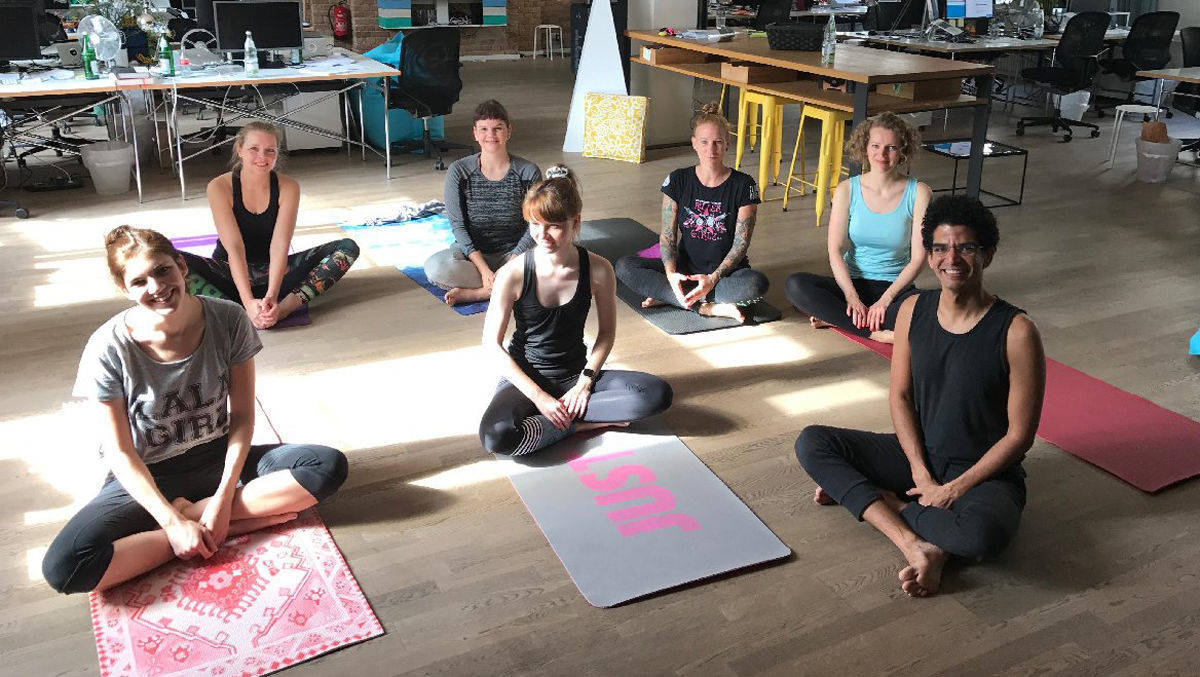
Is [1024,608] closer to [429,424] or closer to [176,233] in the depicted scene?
[429,424]

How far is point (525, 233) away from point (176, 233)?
2.05 meters

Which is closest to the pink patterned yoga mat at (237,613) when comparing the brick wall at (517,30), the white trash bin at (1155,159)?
the white trash bin at (1155,159)

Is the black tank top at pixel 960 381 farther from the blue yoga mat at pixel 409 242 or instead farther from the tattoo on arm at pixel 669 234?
the blue yoga mat at pixel 409 242

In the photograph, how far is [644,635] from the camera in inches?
88.4

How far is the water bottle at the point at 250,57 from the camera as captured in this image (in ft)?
19.5

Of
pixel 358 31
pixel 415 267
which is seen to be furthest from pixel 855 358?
pixel 358 31

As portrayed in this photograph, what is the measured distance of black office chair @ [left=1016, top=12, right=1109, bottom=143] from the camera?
7.68 metres

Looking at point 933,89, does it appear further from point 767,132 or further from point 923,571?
point 923,571

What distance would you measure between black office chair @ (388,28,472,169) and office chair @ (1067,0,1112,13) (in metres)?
6.63

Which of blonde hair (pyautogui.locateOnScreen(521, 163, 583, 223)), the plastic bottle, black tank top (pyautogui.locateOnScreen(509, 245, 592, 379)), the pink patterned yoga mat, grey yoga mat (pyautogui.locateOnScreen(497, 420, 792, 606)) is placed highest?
the plastic bottle

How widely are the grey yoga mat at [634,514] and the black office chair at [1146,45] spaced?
23.5ft

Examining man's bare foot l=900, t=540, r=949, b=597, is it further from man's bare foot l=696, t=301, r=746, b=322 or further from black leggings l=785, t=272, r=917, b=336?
man's bare foot l=696, t=301, r=746, b=322

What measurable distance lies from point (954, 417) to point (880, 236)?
1.48 meters

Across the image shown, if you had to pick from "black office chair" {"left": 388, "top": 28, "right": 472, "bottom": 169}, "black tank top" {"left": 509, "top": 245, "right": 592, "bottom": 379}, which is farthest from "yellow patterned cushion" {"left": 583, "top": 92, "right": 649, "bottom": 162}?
"black tank top" {"left": 509, "top": 245, "right": 592, "bottom": 379}
